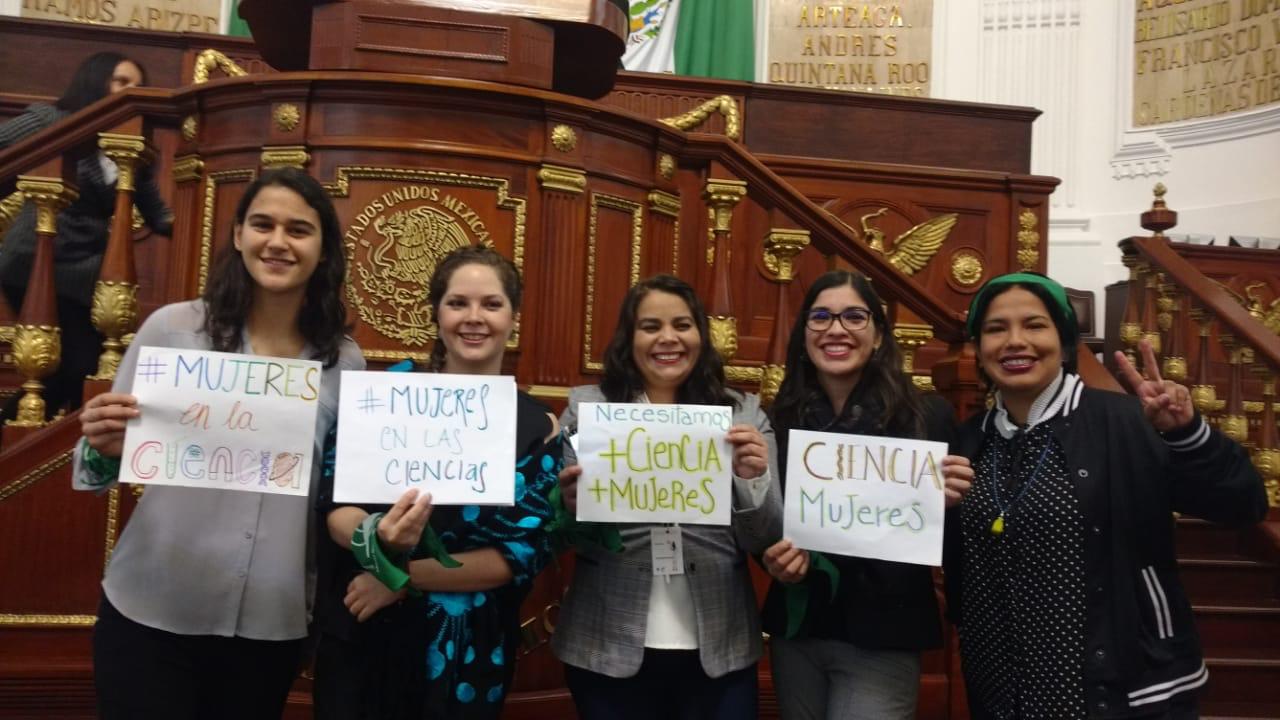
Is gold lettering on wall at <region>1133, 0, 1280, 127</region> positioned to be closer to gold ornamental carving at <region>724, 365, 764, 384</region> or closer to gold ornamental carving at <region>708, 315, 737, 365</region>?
gold ornamental carving at <region>724, 365, 764, 384</region>

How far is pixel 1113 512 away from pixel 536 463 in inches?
48.4

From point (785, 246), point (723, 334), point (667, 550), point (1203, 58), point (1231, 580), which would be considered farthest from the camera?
point (1203, 58)

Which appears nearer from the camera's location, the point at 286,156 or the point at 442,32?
the point at 286,156

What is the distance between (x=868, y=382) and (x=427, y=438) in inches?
43.0

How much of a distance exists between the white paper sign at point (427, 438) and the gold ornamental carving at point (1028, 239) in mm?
5414

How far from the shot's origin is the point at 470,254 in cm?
213

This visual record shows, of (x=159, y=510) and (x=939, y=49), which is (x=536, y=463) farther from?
(x=939, y=49)

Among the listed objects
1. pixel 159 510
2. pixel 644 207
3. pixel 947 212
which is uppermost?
pixel 947 212

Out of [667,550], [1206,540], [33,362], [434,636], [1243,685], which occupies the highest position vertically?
[33,362]

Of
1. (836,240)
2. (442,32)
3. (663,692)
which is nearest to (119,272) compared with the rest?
(442,32)

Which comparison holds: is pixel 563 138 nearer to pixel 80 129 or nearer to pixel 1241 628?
pixel 80 129

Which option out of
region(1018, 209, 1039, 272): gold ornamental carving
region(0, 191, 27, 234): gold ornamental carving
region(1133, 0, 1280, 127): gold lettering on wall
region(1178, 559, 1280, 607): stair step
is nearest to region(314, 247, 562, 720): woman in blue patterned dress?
region(0, 191, 27, 234): gold ornamental carving

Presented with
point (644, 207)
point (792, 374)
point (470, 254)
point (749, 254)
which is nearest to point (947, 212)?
point (749, 254)

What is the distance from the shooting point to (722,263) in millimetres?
3740
